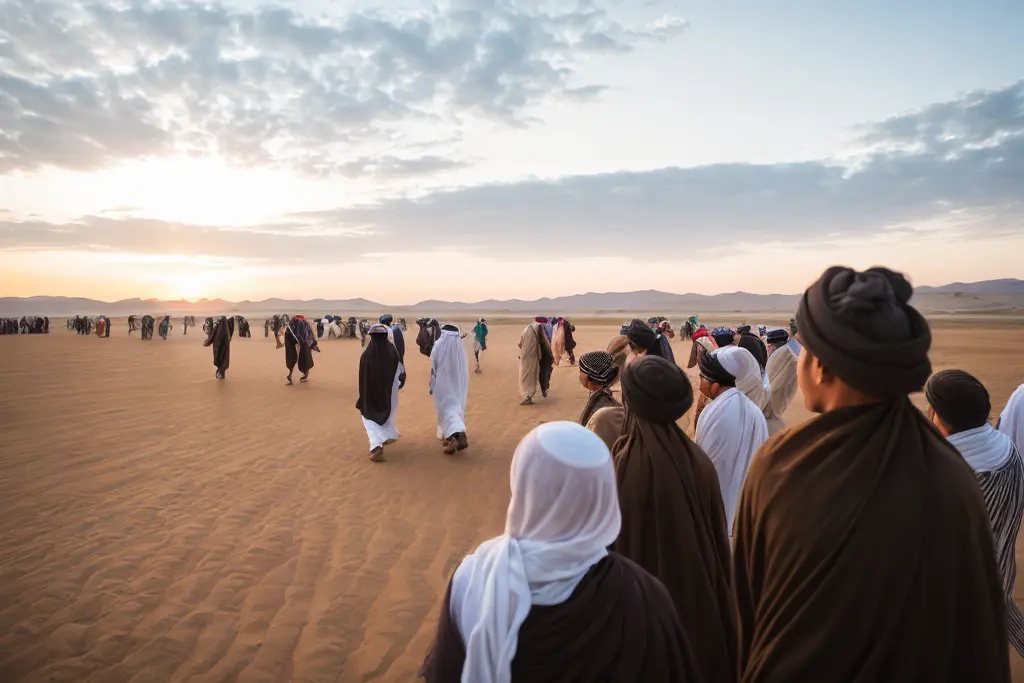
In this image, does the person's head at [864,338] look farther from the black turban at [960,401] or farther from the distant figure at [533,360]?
the distant figure at [533,360]

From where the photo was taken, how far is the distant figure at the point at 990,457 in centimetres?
277

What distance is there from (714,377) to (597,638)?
7.55ft

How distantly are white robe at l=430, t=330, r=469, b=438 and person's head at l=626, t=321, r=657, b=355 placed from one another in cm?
408

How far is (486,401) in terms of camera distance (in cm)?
1291

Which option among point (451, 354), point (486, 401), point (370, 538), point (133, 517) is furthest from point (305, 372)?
point (370, 538)

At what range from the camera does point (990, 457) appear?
2777 millimetres

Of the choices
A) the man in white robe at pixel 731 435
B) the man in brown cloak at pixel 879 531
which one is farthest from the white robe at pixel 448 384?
the man in brown cloak at pixel 879 531

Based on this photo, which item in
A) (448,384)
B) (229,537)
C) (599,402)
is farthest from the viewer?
(448,384)

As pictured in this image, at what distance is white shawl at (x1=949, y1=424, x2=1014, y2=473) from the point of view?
9.10 ft

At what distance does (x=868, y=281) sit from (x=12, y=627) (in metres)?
5.08

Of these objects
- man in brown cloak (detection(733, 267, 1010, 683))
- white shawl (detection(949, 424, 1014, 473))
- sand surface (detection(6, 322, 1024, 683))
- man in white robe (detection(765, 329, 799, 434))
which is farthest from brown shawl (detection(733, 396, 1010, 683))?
man in white robe (detection(765, 329, 799, 434))

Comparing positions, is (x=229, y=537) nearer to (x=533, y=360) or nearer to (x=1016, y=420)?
(x=1016, y=420)

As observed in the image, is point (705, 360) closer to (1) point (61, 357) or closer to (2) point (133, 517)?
(2) point (133, 517)

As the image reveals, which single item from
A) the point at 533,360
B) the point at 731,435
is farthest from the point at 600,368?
the point at 533,360
